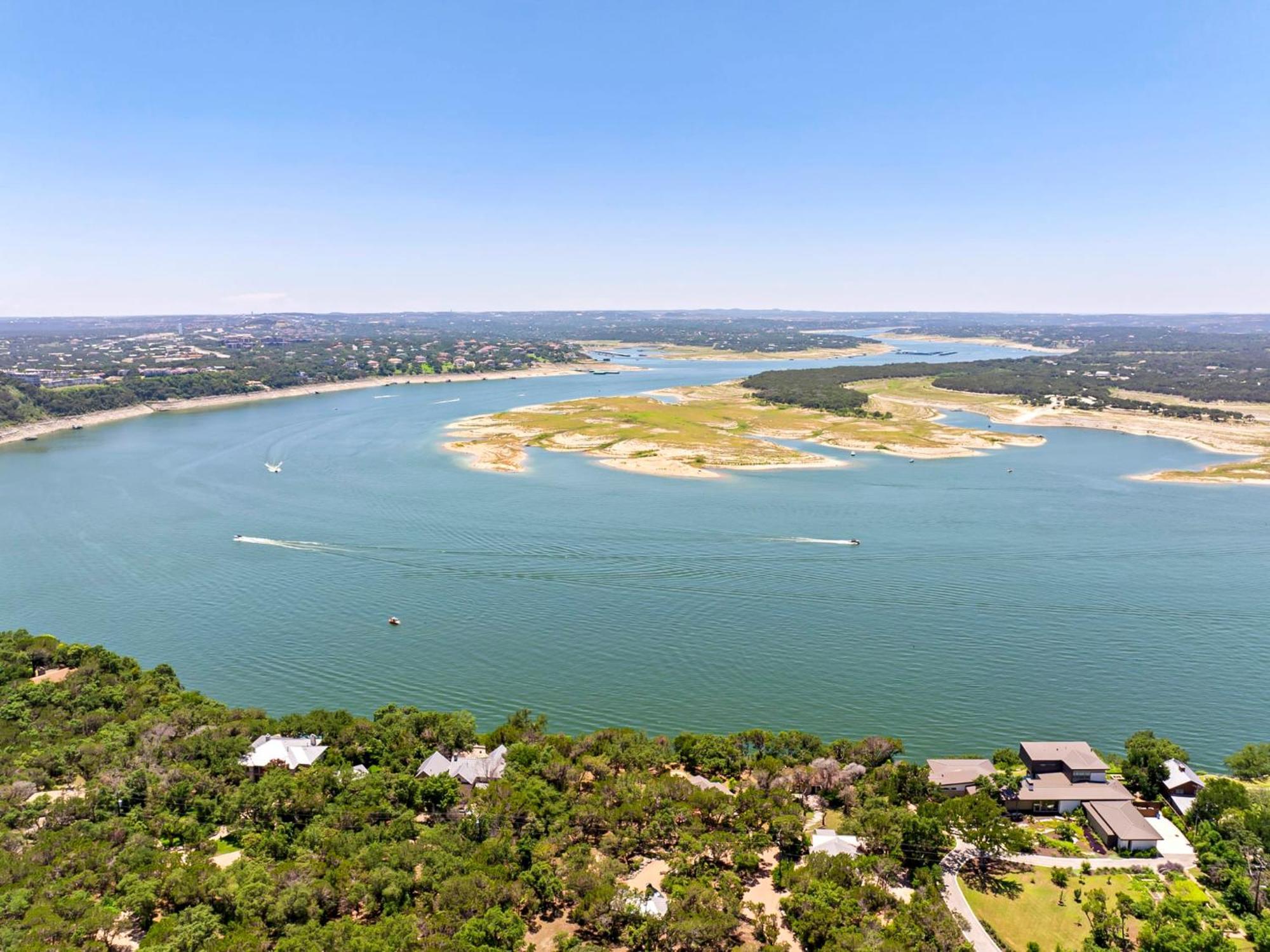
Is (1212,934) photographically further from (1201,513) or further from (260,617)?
(1201,513)

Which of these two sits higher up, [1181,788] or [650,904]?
[1181,788]

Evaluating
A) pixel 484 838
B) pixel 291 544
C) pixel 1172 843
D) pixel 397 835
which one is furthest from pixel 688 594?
pixel 291 544

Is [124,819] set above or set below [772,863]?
above

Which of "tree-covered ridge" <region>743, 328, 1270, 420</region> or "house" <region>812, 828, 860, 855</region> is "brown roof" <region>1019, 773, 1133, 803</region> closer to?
"house" <region>812, 828, 860, 855</region>

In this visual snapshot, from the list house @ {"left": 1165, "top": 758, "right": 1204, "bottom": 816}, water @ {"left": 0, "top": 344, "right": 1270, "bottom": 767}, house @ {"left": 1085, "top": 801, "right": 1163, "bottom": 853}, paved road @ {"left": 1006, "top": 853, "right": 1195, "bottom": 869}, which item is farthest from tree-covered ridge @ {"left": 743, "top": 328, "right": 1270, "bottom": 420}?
paved road @ {"left": 1006, "top": 853, "right": 1195, "bottom": 869}

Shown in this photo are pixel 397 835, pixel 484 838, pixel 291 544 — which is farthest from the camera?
pixel 291 544

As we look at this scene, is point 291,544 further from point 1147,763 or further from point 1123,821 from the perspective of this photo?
point 1147,763

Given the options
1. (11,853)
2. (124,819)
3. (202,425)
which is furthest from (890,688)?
(202,425)
